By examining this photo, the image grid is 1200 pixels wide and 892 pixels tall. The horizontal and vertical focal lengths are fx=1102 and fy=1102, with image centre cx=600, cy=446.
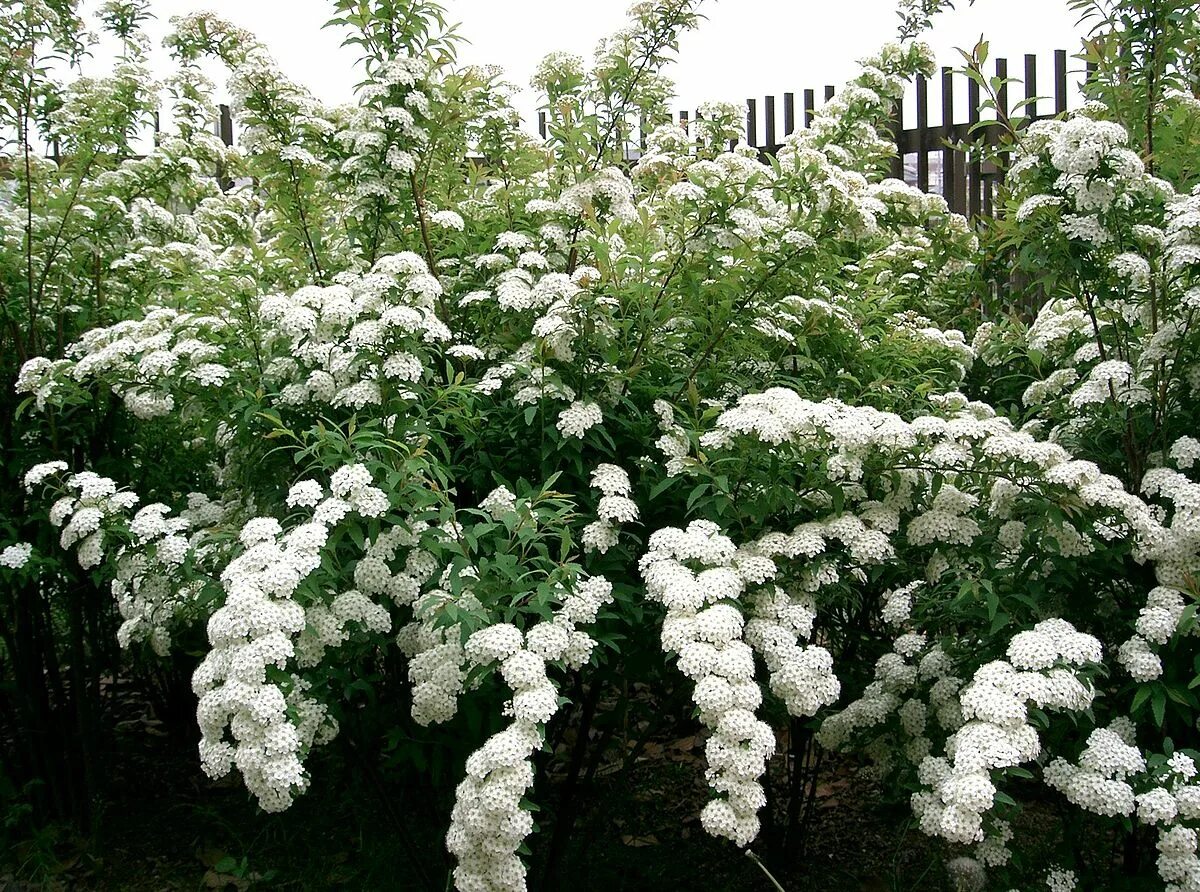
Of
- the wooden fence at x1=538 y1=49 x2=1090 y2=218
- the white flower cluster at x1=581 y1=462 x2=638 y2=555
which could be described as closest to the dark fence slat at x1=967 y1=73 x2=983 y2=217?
the wooden fence at x1=538 y1=49 x2=1090 y2=218

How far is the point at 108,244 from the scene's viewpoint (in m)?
4.36

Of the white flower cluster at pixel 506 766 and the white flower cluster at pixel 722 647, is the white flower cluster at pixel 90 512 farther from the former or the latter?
the white flower cluster at pixel 722 647

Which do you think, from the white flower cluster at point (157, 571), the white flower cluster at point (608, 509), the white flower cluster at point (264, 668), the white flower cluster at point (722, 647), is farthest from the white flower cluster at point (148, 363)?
the white flower cluster at point (722, 647)

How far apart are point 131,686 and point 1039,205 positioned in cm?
454

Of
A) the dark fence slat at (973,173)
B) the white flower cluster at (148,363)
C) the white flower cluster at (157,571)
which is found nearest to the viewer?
the white flower cluster at (157,571)

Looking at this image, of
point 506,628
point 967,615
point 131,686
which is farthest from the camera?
point 131,686

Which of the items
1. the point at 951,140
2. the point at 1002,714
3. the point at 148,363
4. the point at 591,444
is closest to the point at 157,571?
the point at 148,363

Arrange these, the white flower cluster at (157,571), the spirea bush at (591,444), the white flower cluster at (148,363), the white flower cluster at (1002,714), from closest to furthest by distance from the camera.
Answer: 1. the white flower cluster at (1002,714)
2. the spirea bush at (591,444)
3. the white flower cluster at (157,571)
4. the white flower cluster at (148,363)

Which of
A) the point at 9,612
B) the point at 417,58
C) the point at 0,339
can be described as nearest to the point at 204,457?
the point at 0,339

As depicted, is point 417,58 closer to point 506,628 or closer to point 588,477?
point 588,477

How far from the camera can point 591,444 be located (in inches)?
131

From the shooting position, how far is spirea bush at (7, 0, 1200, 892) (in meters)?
2.67

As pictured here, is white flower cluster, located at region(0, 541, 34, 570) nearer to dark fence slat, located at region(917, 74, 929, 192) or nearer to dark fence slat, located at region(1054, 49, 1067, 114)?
dark fence slat, located at region(917, 74, 929, 192)

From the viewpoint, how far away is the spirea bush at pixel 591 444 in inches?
105
